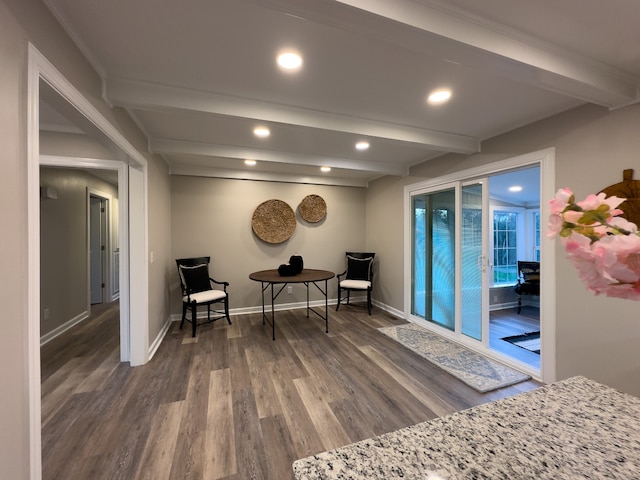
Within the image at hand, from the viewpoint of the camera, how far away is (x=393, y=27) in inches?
45.8

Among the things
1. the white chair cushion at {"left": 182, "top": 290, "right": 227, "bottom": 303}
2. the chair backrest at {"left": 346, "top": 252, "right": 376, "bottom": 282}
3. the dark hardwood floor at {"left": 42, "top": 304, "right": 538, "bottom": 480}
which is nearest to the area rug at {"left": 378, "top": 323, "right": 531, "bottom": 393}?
the dark hardwood floor at {"left": 42, "top": 304, "right": 538, "bottom": 480}

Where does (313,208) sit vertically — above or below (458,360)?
above

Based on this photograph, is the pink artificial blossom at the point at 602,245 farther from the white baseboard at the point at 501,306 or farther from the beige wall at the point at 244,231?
the white baseboard at the point at 501,306

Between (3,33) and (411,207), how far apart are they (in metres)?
4.04

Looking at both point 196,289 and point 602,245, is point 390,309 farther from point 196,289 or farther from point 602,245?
point 602,245

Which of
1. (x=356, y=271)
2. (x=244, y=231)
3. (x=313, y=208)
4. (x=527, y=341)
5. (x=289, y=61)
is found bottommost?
(x=527, y=341)

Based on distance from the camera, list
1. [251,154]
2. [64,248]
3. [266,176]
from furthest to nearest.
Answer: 1. [266,176]
2. [64,248]
3. [251,154]

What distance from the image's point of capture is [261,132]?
2697 mm

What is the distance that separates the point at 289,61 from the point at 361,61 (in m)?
0.44

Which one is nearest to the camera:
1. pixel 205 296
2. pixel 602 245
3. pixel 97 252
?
pixel 602 245

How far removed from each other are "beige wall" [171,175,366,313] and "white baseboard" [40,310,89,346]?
133 cm

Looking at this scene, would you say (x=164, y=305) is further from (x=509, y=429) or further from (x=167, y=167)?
(x=509, y=429)

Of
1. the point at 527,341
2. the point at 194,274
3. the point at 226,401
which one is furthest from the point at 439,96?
the point at 194,274

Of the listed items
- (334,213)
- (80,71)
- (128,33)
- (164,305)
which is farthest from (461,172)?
(164,305)
